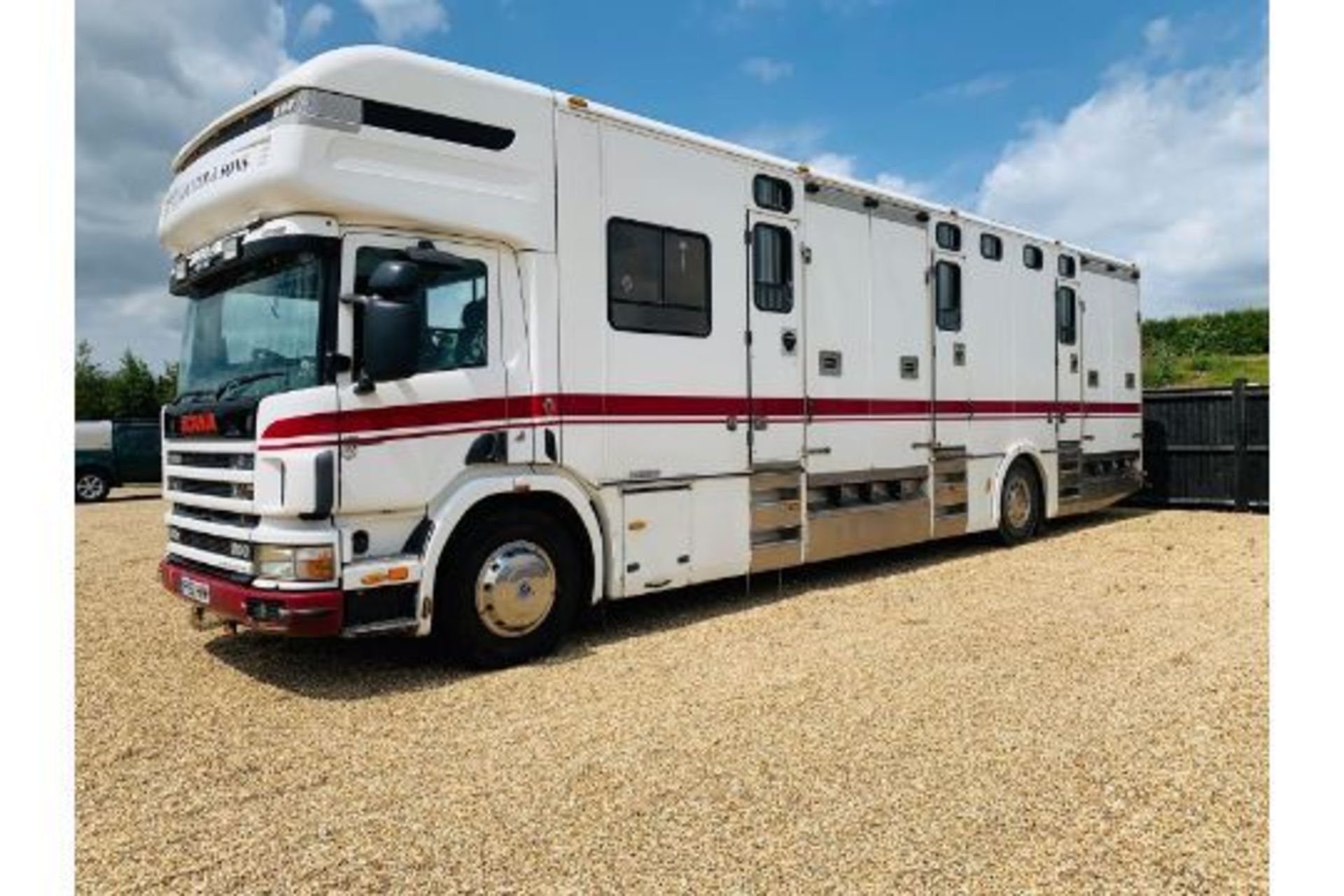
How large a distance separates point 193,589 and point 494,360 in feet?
7.38

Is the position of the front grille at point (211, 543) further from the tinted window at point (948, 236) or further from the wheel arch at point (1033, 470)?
the wheel arch at point (1033, 470)

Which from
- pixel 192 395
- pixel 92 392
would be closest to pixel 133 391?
pixel 92 392

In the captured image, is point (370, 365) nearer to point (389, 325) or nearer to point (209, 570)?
point (389, 325)

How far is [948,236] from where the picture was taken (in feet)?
29.5

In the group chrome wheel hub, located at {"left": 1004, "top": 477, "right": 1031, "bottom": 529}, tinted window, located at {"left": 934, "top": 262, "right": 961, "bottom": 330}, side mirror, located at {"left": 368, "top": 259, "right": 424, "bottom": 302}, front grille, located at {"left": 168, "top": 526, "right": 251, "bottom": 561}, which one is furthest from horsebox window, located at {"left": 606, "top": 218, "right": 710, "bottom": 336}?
chrome wheel hub, located at {"left": 1004, "top": 477, "right": 1031, "bottom": 529}

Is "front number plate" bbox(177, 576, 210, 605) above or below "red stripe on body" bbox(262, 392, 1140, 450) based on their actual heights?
below

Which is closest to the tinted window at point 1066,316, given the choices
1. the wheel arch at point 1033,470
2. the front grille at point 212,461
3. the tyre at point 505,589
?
the wheel arch at point 1033,470

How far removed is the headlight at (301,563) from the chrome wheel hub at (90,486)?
18.0 metres

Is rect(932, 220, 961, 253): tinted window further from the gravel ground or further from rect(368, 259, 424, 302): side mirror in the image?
rect(368, 259, 424, 302): side mirror

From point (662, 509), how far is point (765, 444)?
3.82 feet

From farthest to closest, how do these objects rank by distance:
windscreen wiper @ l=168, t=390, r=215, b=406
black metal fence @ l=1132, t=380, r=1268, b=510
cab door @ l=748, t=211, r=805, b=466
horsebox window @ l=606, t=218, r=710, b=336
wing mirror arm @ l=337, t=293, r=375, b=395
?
black metal fence @ l=1132, t=380, r=1268, b=510
cab door @ l=748, t=211, r=805, b=466
horsebox window @ l=606, t=218, r=710, b=336
windscreen wiper @ l=168, t=390, r=215, b=406
wing mirror arm @ l=337, t=293, r=375, b=395

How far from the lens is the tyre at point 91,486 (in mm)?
19562

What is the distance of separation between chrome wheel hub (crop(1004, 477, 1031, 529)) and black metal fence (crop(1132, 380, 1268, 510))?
4.47 metres

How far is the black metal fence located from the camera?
12.8 meters
